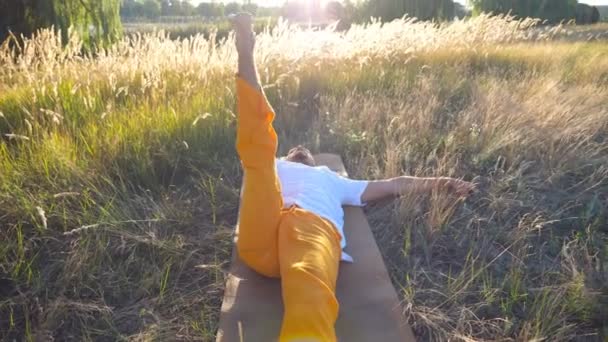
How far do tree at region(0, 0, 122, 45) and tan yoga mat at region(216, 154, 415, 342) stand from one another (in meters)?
6.16

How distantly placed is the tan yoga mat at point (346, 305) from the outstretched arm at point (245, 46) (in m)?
0.88

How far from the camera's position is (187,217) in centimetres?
256

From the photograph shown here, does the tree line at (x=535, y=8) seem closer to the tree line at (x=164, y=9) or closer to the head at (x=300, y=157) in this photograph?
the tree line at (x=164, y=9)

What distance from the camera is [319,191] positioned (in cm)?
224

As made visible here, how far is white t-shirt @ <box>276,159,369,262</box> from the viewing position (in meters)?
2.11

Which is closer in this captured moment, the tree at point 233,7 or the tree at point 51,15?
the tree at point 51,15

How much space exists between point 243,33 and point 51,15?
611 centimetres

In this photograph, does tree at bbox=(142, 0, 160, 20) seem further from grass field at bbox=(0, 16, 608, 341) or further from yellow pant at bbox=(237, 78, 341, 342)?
yellow pant at bbox=(237, 78, 341, 342)

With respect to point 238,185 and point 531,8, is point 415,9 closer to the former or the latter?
point 531,8

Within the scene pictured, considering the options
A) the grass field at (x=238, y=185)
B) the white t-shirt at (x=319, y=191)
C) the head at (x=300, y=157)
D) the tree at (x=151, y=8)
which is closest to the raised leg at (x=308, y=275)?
the white t-shirt at (x=319, y=191)

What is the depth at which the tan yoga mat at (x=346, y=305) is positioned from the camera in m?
1.63

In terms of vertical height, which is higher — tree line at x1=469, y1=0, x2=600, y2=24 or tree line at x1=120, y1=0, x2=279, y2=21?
tree line at x1=469, y1=0, x2=600, y2=24

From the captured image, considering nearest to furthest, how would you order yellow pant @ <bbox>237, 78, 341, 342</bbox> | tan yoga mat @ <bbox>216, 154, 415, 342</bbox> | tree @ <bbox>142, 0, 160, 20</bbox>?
1. tan yoga mat @ <bbox>216, 154, 415, 342</bbox>
2. yellow pant @ <bbox>237, 78, 341, 342</bbox>
3. tree @ <bbox>142, 0, 160, 20</bbox>

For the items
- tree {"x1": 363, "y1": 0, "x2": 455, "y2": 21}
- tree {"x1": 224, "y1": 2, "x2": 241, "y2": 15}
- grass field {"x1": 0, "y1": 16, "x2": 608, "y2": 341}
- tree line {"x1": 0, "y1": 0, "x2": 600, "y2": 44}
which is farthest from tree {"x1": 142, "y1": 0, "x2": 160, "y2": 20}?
grass field {"x1": 0, "y1": 16, "x2": 608, "y2": 341}
